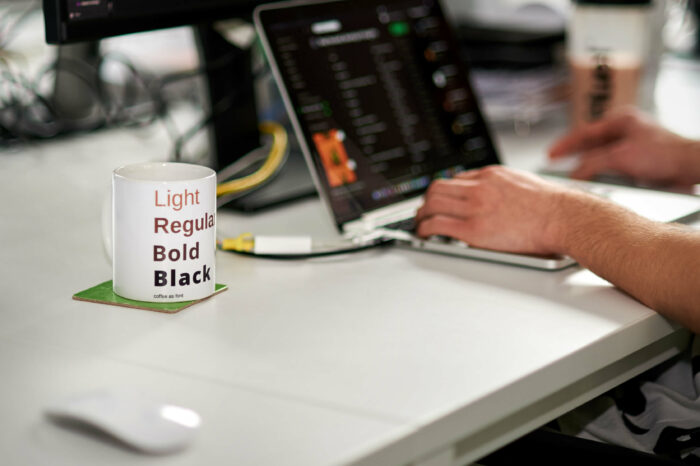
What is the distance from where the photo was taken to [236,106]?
1.25m

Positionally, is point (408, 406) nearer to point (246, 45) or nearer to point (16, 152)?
point (246, 45)

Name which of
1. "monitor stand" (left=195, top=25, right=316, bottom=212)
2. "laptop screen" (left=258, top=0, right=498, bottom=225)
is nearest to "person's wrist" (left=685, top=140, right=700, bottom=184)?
"laptop screen" (left=258, top=0, right=498, bottom=225)

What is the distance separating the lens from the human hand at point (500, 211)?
A: 3.07ft

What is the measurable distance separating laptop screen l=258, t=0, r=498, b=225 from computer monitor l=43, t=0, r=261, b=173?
0.28ft

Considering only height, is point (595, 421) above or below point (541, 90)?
below

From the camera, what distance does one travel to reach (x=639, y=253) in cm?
85

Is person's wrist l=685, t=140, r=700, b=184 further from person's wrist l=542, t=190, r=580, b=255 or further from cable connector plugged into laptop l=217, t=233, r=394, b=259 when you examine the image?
cable connector plugged into laptop l=217, t=233, r=394, b=259

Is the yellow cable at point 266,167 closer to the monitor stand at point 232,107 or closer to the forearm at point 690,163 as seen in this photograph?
the monitor stand at point 232,107

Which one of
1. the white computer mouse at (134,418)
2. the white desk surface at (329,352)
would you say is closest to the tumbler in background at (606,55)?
the white desk surface at (329,352)

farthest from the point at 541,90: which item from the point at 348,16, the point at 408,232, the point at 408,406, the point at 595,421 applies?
the point at 408,406

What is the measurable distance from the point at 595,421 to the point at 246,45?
0.69 meters

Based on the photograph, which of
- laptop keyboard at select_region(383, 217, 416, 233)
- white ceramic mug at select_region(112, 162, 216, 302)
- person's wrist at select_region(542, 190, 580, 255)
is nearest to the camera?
white ceramic mug at select_region(112, 162, 216, 302)

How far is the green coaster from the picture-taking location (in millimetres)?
793

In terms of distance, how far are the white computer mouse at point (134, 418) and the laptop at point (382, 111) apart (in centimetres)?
46
